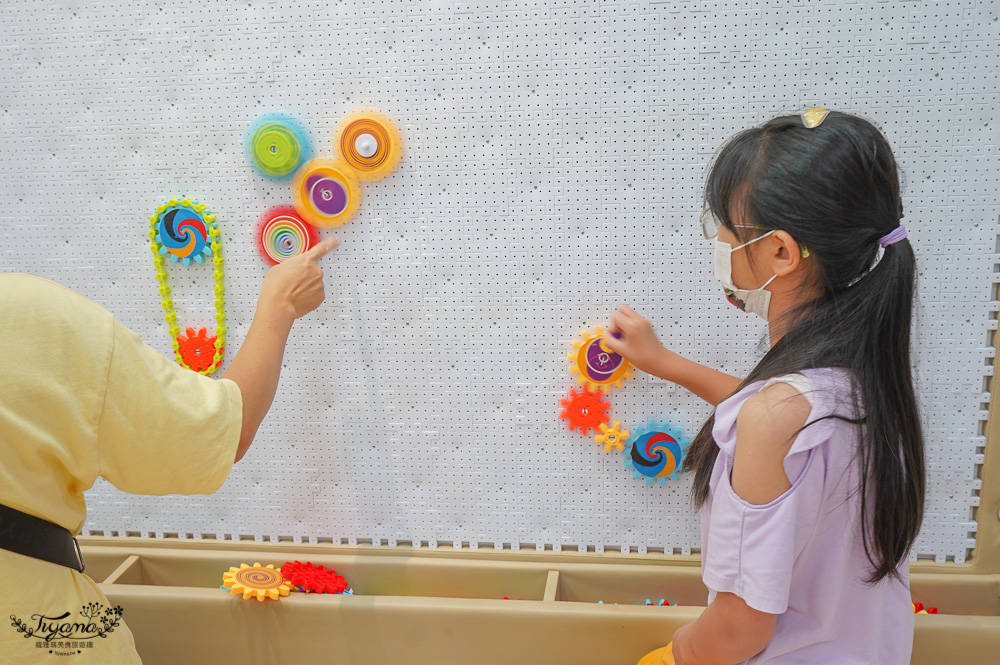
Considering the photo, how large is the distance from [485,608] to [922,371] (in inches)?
44.2

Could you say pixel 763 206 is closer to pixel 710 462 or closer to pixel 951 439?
pixel 710 462

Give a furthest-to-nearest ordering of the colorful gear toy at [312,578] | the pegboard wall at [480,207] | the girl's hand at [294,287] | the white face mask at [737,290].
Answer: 1. the colorful gear toy at [312,578]
2. the pegboard wall at [480,207]
3. the girl's hand at [294,287]
4. the white face mask at [737,290]

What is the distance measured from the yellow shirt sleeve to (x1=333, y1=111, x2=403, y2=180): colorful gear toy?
29.9 inches

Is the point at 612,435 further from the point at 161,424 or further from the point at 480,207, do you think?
the point at 161,424

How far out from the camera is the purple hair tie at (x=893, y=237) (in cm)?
101

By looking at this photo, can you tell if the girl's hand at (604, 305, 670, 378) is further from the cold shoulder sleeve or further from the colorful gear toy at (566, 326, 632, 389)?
the cold shoulder sleeve

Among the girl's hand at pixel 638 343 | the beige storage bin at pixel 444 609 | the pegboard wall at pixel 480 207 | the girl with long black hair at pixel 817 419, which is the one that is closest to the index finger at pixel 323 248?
the pegboard wall at pixel 480 207

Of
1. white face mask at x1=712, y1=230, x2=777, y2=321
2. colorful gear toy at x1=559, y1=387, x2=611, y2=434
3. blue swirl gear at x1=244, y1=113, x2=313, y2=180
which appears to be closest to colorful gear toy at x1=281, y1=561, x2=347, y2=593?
colorful gear toy at x1=559, y1=387, x2=611, y2=434

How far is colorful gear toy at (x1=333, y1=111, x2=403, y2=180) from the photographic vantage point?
64.9 inches

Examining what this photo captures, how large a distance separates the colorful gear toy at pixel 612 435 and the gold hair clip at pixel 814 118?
0.87 m

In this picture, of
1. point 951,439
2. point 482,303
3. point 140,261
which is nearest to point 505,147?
point 482,303

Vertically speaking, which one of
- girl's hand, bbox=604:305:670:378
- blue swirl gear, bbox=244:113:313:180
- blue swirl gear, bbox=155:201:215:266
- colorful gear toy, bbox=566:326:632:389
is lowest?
colorful gear toy, bbox=566:326:632:389

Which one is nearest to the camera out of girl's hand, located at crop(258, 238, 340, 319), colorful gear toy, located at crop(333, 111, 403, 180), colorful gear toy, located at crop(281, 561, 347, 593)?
girl's hand, located at crop(258, 238, 340, 319)

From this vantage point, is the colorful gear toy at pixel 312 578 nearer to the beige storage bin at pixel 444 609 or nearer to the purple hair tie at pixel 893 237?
the beige storage bin at pixel 444 609
